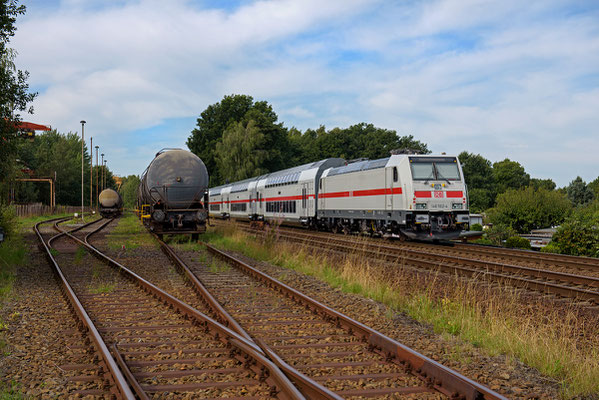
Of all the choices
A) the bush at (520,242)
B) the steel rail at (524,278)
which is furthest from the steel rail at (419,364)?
the bush at (520,242)

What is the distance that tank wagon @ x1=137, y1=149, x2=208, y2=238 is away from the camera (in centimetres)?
1950

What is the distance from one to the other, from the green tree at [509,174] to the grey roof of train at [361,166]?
81.6 meters

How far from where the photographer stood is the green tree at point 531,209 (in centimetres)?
2547

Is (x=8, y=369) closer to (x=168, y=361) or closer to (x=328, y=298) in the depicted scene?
(x=168, y=361)

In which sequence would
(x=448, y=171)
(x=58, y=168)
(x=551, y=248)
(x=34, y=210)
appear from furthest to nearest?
(x=58, y=168) < (x=34, y=210) < (x=448, y=171) < (x=551, y=248)

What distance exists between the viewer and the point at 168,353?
5812mm

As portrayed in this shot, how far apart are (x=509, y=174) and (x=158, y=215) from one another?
94.8 metres

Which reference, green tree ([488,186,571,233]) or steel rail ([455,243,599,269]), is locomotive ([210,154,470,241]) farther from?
green tree ([488,186,571,233])

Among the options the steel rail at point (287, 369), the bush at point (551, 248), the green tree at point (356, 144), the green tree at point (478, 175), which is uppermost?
the green tree at point (356, 144)

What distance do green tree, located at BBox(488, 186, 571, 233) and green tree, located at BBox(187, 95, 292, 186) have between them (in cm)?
4122

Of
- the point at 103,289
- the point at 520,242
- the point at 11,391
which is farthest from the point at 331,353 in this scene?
the point at 520,242

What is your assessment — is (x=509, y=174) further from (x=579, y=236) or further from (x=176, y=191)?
(x=176, y=191)

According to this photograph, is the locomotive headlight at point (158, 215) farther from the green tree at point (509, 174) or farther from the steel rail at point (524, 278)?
the green tree at point (509, 174)

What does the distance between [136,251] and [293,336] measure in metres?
12.2
